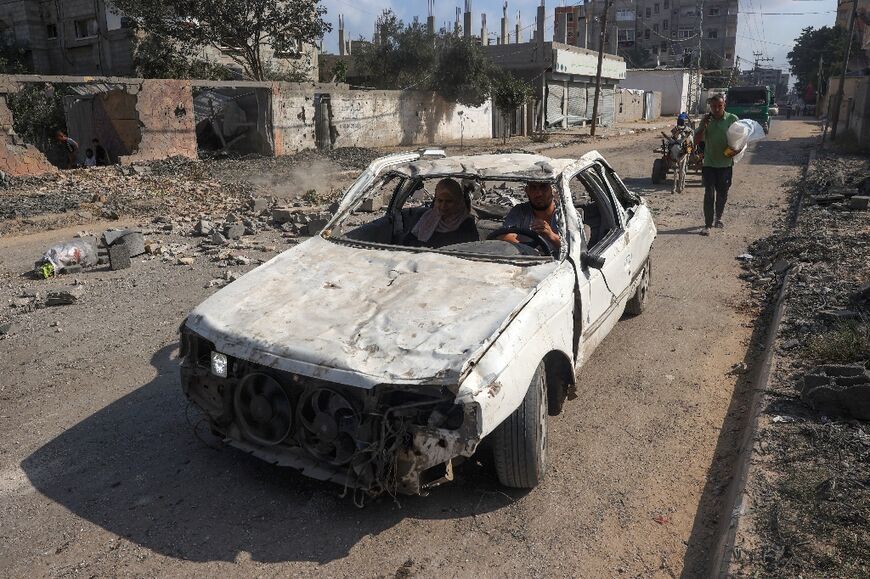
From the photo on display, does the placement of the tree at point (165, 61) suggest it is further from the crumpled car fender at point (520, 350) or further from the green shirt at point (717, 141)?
the crumpled car fender at point (520, 350)

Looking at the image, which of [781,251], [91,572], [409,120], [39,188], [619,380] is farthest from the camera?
[409,120]

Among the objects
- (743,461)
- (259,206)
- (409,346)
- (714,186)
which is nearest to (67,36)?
(259,206)

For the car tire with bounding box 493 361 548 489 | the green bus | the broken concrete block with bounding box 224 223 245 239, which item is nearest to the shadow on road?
the car tire with bounding box 493 361 548 489

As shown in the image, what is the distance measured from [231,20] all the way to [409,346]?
2590 centimetres

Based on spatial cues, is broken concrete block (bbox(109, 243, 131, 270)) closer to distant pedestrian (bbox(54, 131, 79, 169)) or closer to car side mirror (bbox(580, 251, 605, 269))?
car side mirror (bbox(580, 251, 605, 269))

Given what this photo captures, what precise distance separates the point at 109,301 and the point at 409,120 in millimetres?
24287

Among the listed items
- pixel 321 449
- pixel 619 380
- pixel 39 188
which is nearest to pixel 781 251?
pixel 619 380

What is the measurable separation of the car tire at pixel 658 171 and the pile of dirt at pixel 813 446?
26.6 feet

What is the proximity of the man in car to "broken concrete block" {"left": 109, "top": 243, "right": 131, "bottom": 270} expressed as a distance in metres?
5.43

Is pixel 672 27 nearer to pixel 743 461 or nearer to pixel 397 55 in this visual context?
pixel 397 55

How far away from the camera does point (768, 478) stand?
323cm

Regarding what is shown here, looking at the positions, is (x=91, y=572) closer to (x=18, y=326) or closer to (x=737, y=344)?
(x=18, y=326)

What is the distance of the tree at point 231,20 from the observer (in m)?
25.2

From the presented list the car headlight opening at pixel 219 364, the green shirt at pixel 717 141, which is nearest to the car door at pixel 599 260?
the car headlight opening at pixel 219 364
